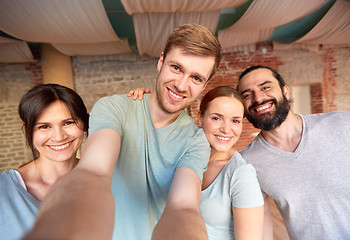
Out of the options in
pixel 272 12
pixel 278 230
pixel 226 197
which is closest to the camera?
pixel 226 197

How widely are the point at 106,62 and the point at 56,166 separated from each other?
Result: 11.6ft

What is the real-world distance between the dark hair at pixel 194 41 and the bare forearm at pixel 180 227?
0.87 meters

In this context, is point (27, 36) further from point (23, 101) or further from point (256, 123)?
point (256, 123)

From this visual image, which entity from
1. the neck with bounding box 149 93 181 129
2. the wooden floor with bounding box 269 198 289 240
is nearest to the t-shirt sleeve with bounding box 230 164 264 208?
the neck with bounding box 149 93 181 129

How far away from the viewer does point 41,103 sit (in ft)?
4.38

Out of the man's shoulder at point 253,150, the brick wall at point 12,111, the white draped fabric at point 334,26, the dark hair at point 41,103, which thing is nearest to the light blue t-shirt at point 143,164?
the dark hair at point 41,103

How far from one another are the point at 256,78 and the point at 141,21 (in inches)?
83.1

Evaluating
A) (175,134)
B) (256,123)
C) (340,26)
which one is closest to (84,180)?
(175,134)

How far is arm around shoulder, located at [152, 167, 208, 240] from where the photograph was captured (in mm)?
659

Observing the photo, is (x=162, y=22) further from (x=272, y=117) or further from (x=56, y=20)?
(x=272, y=117)

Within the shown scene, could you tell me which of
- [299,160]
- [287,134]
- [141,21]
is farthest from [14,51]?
[299,160]

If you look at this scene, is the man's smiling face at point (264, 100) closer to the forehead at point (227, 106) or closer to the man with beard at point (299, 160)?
the man with beard at point (299, 160)

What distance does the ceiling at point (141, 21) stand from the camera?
7.99 ft

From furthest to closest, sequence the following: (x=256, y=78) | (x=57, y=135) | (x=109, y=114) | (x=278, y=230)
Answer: (x=278, y=230)
(x=256, y=78)
(x=57, y=135)
(x=109, y=114)
